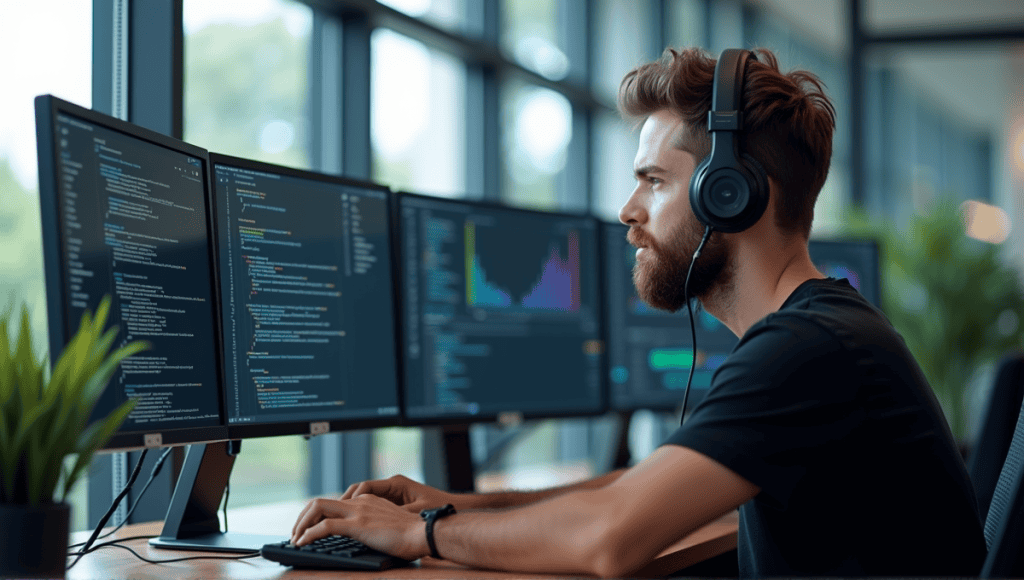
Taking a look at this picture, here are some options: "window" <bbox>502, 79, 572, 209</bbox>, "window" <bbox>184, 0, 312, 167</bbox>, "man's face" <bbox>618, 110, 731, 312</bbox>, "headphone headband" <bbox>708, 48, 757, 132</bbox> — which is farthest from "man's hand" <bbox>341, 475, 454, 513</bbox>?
"window" <bbox>502, 79, 572, 209</bbox>

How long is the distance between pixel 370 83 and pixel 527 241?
3.17 feet

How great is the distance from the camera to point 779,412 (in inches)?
40.1

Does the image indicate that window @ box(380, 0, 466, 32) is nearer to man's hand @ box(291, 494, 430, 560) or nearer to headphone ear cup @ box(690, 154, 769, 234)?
headphone ear cup @ box(690, 154, 769, 234)

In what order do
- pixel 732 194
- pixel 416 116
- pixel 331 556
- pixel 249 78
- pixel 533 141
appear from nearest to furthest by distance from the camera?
pixel 331 556
pixel 732 194
pixel 249 78
pixel 416 116
pixel 533 141

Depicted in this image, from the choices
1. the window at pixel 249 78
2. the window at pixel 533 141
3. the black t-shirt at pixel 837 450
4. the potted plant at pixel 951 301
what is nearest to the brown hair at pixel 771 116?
the black t-shirt at pixel 837 450

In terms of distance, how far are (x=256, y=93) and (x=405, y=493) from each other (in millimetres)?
1484

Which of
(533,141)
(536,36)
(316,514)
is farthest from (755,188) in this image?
(536,36)

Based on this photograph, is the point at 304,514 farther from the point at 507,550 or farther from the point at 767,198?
the point at 767,198

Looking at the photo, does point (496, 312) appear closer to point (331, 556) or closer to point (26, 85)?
point (331, 556)

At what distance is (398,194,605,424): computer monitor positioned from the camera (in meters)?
1.76

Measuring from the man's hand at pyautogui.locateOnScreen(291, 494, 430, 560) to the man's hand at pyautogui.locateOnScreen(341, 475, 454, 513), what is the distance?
0.09 metres

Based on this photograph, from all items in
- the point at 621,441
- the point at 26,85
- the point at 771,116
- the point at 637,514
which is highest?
the point at 26,85

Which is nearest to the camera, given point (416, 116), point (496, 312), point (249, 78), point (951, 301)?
point (496, 312)

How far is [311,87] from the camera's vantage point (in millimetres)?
2635
